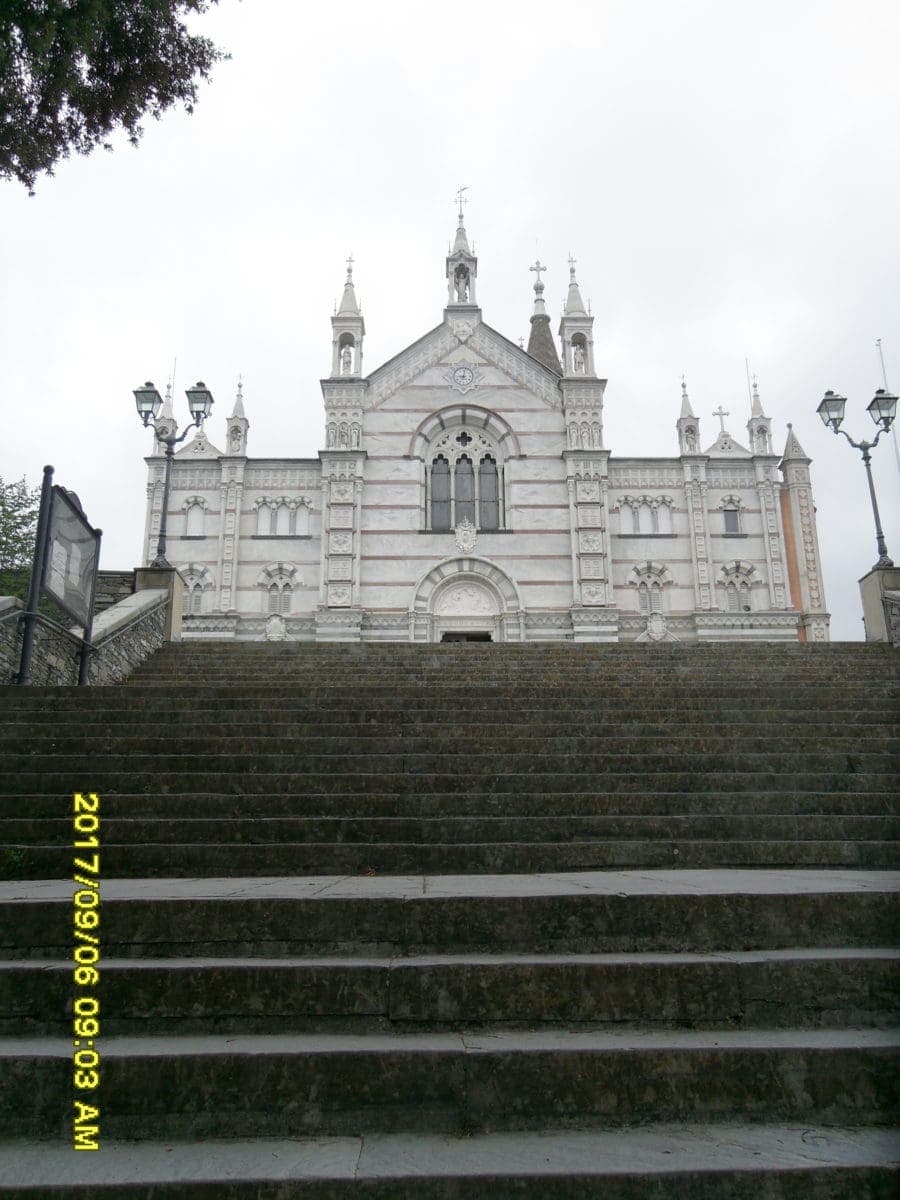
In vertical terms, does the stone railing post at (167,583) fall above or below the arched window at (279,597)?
below

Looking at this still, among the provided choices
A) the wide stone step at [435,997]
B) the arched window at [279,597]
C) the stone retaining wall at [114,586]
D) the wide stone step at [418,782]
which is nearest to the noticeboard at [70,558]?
the wide stone step at [418,782]

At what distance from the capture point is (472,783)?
265 inches

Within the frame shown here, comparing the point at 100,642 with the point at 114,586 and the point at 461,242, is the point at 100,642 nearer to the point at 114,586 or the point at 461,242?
the point at 114,586

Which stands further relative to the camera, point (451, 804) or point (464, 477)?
point (464, 477)

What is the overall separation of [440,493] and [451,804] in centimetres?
2357

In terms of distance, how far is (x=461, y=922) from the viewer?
3830 millimetres

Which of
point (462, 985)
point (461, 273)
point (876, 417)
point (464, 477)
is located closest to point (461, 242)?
point (461, 273)

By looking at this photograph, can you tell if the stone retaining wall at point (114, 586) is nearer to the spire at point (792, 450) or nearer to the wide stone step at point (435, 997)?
the wide stone step at point (435, 997)

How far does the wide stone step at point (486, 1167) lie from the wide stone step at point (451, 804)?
11.0 feet

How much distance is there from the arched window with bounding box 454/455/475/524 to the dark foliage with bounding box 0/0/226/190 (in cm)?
1875

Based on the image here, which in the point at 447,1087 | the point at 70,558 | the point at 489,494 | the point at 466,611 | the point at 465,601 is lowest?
the point at 447,1087

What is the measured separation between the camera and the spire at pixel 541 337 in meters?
45.0

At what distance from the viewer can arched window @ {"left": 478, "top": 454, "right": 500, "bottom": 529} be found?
28.9 metres

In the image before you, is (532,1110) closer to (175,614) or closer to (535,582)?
(175,614)
